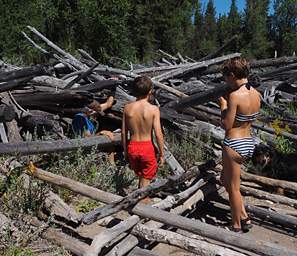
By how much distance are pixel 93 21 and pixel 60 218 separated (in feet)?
76.9

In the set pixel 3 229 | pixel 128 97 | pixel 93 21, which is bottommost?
pixel 3 229

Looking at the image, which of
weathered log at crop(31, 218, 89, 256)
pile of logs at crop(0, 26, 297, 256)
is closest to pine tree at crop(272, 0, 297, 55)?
pile of logs at crop(0, 26, 297, 256)

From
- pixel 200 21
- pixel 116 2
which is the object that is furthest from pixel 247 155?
pixel 200 21

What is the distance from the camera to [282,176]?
22.3 feet

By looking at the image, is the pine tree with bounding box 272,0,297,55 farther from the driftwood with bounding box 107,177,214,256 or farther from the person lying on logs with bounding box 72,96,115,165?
the driftwood with bounding box 107,177,214,256

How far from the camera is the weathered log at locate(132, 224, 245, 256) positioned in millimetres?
3689

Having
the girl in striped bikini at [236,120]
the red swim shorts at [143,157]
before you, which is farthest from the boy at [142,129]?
the girl in striped bikini at [236,120]

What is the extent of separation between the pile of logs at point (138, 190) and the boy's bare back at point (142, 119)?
581 mm

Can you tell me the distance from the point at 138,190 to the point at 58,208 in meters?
0.88

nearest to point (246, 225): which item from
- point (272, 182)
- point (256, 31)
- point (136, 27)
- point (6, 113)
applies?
point (272, 182)

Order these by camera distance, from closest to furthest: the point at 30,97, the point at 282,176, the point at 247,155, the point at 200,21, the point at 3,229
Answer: the point at 3,229 → the point at 247,155 → the point at 282,176 → the point at 30,97 → the point at 200,21

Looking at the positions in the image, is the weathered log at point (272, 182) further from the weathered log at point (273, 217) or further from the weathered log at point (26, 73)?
the weathered log at point (26, 73)

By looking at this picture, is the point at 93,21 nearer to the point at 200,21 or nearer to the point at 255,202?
the point at 255,202

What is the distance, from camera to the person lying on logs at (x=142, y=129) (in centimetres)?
514
